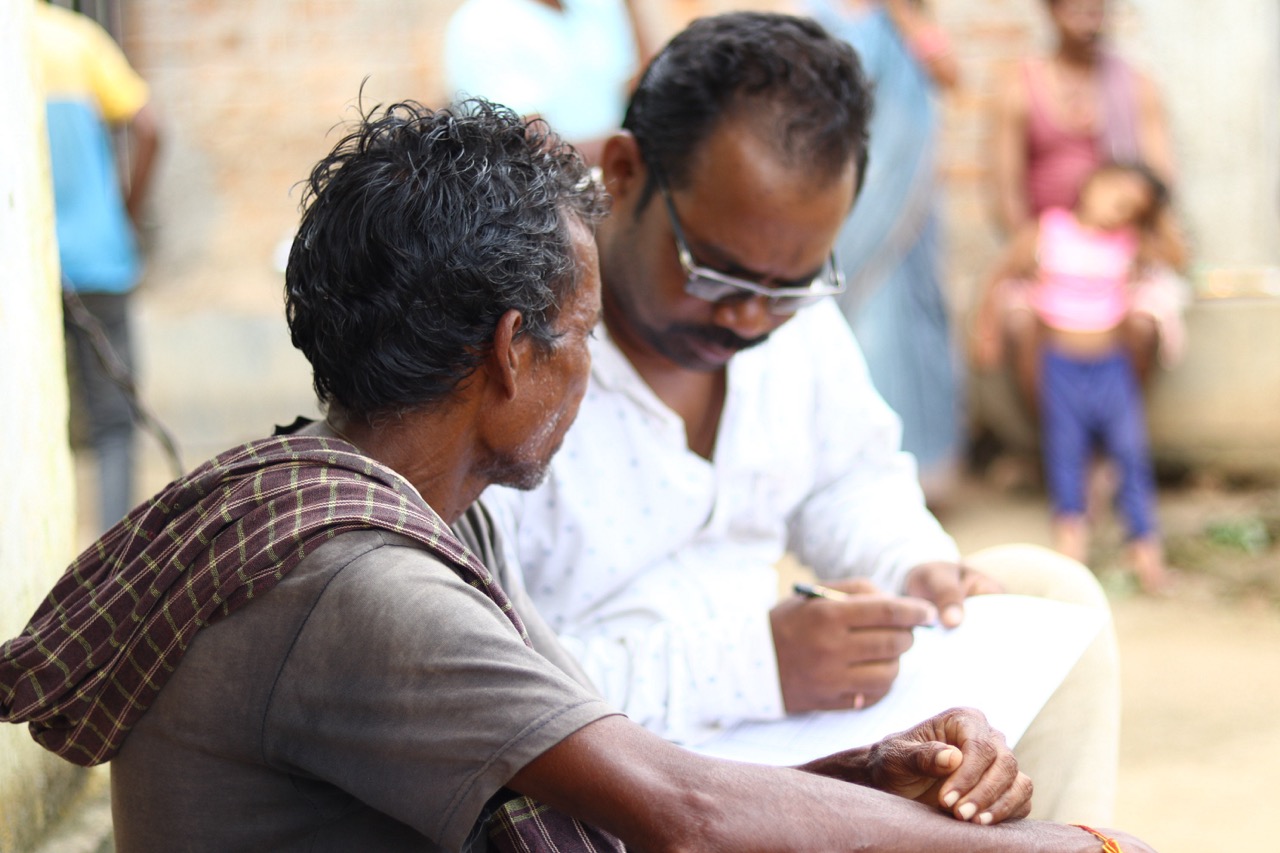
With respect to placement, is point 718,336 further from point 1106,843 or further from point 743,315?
point 1106,843

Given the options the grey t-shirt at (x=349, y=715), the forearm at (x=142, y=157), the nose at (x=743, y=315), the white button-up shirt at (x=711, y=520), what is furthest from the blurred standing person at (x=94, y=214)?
the grey t-shirt at (x=349, y=715)

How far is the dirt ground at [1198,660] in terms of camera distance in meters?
3.21

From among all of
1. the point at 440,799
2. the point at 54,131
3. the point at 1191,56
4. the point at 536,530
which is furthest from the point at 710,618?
the point at 1191,56

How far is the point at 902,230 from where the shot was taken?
4910 mm

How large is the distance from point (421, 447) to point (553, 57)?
237 cm

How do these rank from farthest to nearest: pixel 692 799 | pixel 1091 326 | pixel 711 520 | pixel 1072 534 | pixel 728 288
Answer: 1. pixel 1091 326
2. pixel 1072 534
3. pixel 711 520
4. pixel 728 288
5. pixel 692 799

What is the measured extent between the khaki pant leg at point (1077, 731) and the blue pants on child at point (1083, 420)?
2949mm

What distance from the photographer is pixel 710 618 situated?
6.28 feet

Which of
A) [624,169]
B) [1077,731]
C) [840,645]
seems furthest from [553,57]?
[1077,731]

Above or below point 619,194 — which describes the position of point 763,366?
below

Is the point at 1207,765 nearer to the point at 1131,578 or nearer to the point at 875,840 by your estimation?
the point at 1131,578

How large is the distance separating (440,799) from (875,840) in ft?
1.28

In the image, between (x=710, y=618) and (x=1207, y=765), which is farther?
(x=1207, y=765)

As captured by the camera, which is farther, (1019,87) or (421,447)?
(1019,87)
